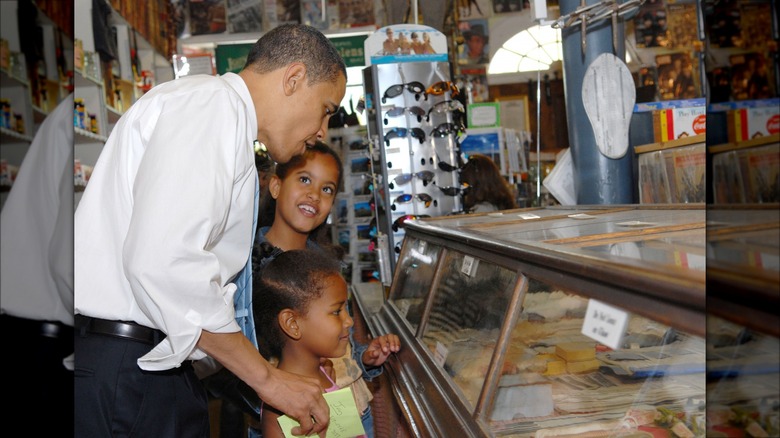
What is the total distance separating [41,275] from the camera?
35 cm

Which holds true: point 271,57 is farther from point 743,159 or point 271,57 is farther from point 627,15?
point 627,15

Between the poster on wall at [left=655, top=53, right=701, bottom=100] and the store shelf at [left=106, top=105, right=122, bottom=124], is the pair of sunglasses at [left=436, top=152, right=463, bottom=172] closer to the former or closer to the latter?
the store shelf at [left=106, top=105, right=122, bottom=124]

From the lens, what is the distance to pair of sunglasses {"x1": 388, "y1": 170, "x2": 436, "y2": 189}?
190 inches

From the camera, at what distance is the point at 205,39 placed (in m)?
7.78

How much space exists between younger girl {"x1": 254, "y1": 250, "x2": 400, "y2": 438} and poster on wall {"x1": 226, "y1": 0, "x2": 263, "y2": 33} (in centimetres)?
589

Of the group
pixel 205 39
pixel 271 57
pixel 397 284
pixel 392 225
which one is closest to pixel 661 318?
pixel 271 57

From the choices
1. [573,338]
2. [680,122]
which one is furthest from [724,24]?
[680,122]

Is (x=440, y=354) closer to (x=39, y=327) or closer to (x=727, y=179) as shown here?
(x=727, y=179)

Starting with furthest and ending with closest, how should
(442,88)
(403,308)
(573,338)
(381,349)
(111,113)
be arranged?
1. (111,113)
2. (442,88)
3. (403,308)
4. (381,349)
5. (573,338)

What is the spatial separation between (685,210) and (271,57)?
1.46m

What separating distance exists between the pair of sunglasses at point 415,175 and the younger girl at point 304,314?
2.32 metres

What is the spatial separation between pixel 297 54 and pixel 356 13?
20.6 feet

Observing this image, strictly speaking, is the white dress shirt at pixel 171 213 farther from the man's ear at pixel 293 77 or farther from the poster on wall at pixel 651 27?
the poster on wall at pixel 651 27

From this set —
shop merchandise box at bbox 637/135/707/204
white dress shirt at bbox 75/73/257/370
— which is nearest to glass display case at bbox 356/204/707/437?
white dress shirt at bbox 75/73/257/370
